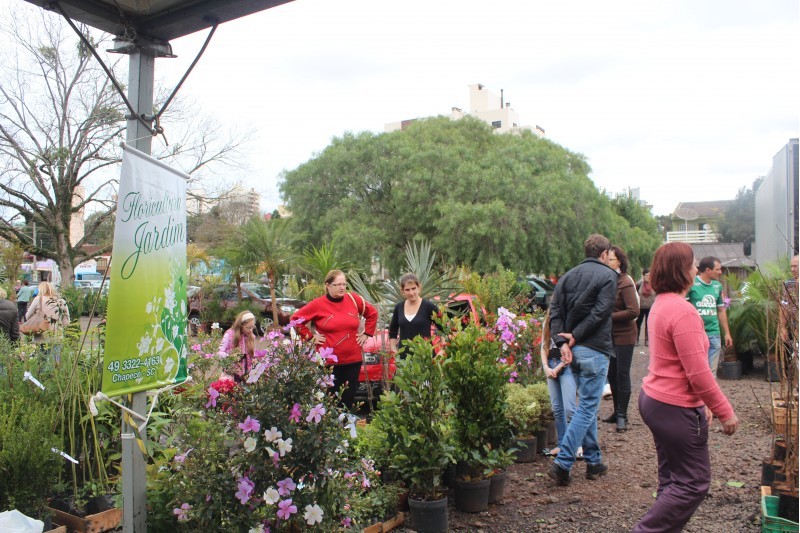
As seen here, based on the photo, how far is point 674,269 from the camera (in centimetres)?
331

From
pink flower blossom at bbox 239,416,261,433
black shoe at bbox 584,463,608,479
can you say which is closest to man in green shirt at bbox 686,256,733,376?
black shoe at bbox 584,463,608,479

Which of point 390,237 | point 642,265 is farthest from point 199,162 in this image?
point 642,265

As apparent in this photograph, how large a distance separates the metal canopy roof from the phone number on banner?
5.12ft

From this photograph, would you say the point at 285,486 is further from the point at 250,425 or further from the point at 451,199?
the point at 451,199

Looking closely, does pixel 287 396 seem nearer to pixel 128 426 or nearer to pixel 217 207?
pixel 128 426

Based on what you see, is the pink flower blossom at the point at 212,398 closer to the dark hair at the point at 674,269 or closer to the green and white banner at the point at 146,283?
the green and white banner at the point at 146,283

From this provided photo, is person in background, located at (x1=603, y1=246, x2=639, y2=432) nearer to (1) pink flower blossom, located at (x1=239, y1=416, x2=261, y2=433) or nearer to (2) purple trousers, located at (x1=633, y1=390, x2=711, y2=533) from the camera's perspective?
(2) purple trousers, located at (x1=633, y1=390, x2=711, y2=533)

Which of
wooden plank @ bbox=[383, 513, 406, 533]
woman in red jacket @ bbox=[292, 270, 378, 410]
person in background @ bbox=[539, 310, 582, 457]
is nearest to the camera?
wooden plank @ bbox=[383, 513, 406, 533]

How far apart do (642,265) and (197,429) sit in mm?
36383

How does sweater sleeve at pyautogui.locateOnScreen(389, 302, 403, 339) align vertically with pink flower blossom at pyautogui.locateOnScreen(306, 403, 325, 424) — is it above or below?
above

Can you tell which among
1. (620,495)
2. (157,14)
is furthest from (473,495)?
(157,14)

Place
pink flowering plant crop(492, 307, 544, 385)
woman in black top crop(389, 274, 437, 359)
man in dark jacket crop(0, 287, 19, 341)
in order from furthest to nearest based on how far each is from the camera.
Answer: man in dark jacket crop(0, 287, 19, 341), pink flowering plant crop(492, 307, 544, 385), woman in black top crop(389, 274, 437, 359)

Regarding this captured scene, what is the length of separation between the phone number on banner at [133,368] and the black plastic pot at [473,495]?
2.29 meters

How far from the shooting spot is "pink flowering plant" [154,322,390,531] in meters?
2.67
